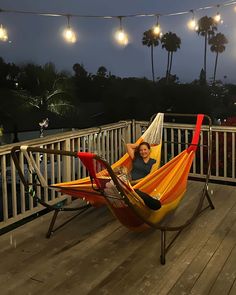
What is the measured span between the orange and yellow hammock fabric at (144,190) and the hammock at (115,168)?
5.5 inches

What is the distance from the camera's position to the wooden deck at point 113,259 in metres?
2.56

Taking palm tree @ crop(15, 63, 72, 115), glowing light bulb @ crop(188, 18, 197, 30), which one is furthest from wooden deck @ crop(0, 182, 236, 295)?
palm tree @ crop(15, 63, 72, 115)

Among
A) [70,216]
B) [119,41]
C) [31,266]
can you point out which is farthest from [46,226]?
[119,41]

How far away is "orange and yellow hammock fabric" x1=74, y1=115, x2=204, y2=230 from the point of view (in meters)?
2.80

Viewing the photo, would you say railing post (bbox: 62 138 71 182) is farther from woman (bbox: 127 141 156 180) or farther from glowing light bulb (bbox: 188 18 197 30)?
glowing light bulb (bbox: 188 18 197 30)

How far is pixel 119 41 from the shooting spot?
5113 millimetres

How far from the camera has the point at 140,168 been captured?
13.6 feet

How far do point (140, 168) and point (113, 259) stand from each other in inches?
54.7

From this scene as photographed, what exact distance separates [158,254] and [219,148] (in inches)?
107

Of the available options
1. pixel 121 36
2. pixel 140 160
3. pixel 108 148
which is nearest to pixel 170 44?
pixel 121 36

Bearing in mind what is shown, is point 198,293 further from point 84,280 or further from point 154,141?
point 154,141

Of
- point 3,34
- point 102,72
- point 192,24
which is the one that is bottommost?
point 3,34

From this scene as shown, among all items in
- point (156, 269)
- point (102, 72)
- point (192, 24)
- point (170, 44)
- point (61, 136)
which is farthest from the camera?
point (170, 44)

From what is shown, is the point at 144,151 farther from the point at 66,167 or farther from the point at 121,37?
the point at 121,37
